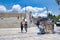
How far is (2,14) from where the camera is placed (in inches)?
2079

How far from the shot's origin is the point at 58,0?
20969 mm

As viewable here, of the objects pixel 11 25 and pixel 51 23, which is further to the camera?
pixel 11 25

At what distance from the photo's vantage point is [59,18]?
1848 inches

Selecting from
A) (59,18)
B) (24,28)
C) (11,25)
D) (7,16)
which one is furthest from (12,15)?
(24,28)

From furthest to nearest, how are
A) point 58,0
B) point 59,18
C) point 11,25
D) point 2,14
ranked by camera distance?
point 2,14 < point 59,18 < point 11,25 < point 58,0

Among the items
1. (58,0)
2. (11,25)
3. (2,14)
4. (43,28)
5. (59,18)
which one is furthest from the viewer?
(2,14)

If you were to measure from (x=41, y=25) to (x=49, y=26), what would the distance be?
1.09 meters

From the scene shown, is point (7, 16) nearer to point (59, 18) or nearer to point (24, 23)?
point (59, 18)

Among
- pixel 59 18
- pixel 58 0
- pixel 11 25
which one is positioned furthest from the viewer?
pixel 59 18

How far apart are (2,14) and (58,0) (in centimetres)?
3346

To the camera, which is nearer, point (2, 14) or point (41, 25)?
point (41, 25)

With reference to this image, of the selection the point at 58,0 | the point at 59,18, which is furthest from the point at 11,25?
the point at 58,0

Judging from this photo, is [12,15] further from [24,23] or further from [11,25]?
[24,23]

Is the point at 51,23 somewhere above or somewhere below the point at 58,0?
below
